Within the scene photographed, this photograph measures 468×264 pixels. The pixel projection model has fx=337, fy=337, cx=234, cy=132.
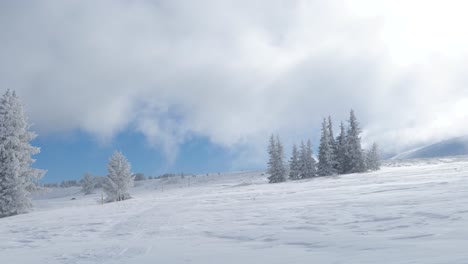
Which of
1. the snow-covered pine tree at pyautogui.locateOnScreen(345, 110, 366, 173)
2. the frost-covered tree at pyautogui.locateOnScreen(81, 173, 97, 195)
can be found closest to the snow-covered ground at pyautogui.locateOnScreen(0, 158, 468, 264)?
the snow-covered pine tree at pyautogui.locateOnScreen(345, 110, 366, 173)

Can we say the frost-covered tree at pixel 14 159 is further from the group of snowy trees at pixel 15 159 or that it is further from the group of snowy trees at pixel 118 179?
the group of snowy trees at pixel 118 179

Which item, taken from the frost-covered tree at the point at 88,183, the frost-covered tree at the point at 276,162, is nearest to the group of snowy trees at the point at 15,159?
the frost-covered tree at the point at 276,162

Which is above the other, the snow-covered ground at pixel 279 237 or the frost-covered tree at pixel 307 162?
the frost-covered tree at pixel 307 162

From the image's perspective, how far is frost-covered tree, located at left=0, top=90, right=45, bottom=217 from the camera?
28531 millimetres

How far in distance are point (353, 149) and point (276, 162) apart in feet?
47.9

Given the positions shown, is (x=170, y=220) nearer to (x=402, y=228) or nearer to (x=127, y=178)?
(x=402, y=228)

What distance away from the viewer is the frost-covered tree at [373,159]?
6144 cm

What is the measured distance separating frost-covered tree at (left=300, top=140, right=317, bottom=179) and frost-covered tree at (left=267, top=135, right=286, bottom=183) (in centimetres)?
364

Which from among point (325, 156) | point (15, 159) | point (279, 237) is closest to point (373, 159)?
point (325, 156)

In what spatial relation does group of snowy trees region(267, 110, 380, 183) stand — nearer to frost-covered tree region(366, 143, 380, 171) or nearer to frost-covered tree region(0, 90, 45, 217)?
frost-covered tree region(366, 143, 380, 171)

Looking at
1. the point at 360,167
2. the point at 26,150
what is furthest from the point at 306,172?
the point at 26,150

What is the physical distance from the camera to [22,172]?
97.5 feet

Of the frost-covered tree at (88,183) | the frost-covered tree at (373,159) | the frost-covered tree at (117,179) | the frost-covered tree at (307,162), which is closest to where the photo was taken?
the frost-covered tree at (117,179)

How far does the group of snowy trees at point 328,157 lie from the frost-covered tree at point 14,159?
42.2 meters
